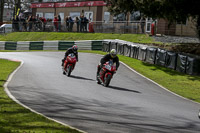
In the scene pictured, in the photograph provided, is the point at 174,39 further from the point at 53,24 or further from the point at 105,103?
the point at 105,103

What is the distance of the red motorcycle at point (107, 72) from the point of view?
15383 millimetres

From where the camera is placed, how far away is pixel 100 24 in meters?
37.7

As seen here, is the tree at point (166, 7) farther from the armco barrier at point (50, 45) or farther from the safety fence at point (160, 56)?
the armco barrier at point (50, 45)

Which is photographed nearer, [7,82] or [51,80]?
[7,82]

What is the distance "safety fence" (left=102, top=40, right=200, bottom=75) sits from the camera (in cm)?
2038

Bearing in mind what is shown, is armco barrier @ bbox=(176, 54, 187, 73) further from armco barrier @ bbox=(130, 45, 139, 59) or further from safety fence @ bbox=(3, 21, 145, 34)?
safety fence @ bbox=(3, 21, 145, 34)

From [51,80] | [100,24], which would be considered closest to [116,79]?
[51,80]

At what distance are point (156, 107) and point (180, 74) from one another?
970cm

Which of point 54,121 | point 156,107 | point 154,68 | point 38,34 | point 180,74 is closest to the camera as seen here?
point 54,121

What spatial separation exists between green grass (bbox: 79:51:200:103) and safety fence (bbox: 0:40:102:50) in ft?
27.9

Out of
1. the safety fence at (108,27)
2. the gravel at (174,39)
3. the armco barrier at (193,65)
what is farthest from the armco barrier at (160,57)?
the safety fence at (108,27)

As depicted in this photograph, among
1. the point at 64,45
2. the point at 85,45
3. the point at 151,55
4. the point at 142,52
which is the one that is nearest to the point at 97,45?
the point at 85,45

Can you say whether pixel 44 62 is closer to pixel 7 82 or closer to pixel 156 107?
pixel 7 82

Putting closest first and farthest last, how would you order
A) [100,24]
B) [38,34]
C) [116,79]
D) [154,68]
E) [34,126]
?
[34,126] → [116,79] → [154,68] → [100,24] → [38,34]
